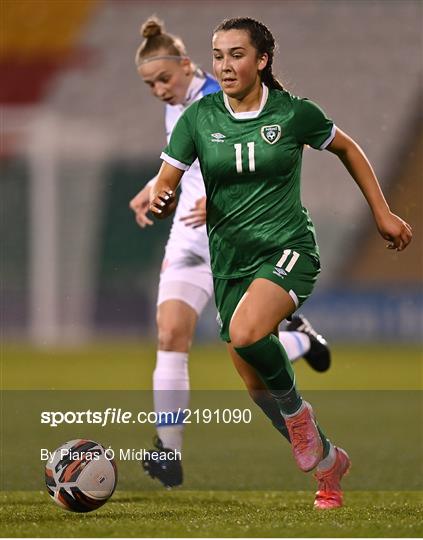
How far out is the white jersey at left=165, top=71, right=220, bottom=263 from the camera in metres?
6.30

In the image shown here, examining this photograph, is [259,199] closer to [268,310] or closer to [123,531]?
[268,310]

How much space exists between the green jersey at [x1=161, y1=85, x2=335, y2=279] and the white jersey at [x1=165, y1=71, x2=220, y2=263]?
128cm

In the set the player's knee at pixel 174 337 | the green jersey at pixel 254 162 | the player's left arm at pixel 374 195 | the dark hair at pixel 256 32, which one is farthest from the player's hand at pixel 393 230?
the player's knee at pixel 174 337

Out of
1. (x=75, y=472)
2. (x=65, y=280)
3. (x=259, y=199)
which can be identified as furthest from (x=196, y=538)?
(x=65, y=280)

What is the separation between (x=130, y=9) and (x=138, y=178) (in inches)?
119

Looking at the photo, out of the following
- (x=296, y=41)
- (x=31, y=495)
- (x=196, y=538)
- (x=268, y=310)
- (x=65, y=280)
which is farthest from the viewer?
(x=65, y=280)

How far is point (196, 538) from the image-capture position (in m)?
4.13

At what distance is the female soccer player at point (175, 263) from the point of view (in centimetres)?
613

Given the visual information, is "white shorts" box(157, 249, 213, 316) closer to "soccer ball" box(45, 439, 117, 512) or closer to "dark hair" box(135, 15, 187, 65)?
"dark hair" box(135, 15, 187, 65)

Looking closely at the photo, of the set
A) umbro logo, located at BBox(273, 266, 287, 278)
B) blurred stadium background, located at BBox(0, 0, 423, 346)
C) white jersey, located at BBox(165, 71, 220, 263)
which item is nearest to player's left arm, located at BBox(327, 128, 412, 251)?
umbro logo, located at BBox(273, 266, 287, 278)

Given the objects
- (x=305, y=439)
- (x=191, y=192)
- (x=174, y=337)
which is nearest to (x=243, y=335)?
(x=305, y=439)

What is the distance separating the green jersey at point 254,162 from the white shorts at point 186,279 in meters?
1.20

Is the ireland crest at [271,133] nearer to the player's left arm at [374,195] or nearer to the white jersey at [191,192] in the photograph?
the player's left arm at [374,195]

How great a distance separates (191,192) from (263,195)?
148cm
